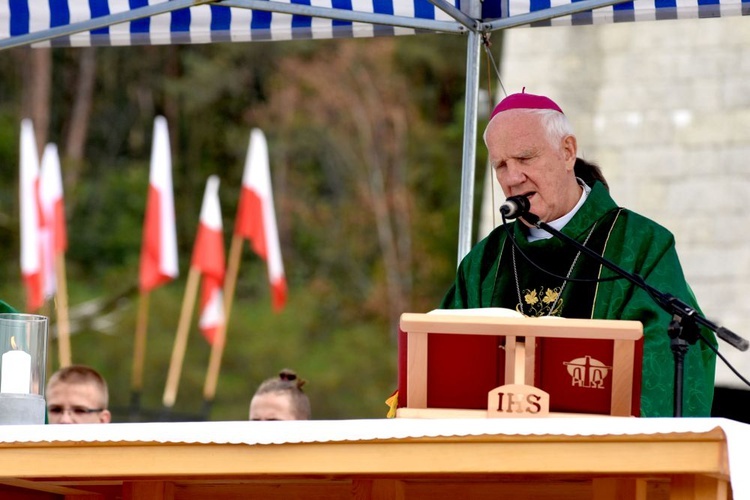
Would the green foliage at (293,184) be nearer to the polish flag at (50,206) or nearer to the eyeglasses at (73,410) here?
the polish flag at (50,206)

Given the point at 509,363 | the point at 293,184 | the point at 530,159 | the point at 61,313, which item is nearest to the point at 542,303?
the point at 530,159

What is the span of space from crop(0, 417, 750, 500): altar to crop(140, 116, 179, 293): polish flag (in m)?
10.6

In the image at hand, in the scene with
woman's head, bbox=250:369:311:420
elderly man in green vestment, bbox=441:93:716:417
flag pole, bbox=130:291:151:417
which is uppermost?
elderly man in green vestment, bbox=441:93:716:417

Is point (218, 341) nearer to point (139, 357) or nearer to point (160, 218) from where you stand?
point (139, 357)

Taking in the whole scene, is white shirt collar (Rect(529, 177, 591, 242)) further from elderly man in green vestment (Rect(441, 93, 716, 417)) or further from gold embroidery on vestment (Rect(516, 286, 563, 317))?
gold embroidery on vestment (Rect(516, 286, 563, 317))

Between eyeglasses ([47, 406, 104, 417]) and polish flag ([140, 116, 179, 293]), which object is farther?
polish flag ([140, 116, 179, 293])

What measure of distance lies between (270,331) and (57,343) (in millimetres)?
3199

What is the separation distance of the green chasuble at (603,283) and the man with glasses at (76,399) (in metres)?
1.76

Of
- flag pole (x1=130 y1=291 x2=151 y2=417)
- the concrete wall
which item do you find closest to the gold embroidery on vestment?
the concrete wall

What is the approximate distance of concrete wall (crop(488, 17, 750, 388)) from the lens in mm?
10492

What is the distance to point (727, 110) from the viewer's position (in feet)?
36.2

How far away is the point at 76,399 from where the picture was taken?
557cm

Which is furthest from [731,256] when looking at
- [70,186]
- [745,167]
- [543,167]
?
[70,186]

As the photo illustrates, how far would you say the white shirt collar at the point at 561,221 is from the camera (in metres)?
4.30
